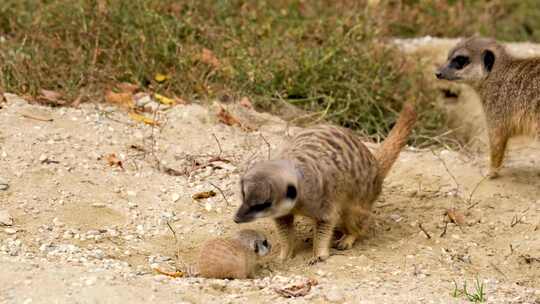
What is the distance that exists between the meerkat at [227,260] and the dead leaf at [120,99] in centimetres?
184

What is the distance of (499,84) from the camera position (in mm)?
5293

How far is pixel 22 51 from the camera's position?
5980 millimetres

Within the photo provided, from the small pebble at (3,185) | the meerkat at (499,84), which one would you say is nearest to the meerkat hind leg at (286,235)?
the small pebble at (3,185)

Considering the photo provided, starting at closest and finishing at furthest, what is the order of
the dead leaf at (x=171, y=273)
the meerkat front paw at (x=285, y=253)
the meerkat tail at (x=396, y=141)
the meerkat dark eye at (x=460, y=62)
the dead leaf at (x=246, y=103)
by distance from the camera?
the dead leaf at (x=171, y=273) < the meerkat front paw at (x=285, y=253) < the meerkat tail at (x=396, y=141) < the meerkat dark eye at (x=460, y=62) < the dead leaf at (x=246, y=103)

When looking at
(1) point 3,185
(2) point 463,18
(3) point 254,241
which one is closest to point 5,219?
(1) point 3,185

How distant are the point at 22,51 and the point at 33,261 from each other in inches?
97.5

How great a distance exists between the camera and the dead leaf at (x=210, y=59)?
242 inches

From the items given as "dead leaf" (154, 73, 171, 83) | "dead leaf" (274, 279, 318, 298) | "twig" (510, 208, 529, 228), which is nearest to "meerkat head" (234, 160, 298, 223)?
"dead leaf" (274, 279, 318, 298)

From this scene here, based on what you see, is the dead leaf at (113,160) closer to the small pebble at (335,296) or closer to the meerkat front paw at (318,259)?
the meerkat front paw at (318,259)

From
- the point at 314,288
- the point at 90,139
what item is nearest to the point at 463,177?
the point at 314,288

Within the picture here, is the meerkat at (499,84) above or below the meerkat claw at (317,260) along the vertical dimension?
above

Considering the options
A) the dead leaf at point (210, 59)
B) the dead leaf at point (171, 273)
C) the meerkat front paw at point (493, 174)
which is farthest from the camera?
the dead leaf at point (210, 59)

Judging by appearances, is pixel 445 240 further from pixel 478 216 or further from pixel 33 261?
pixel 33 261

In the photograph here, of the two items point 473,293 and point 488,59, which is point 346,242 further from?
point 488,59
